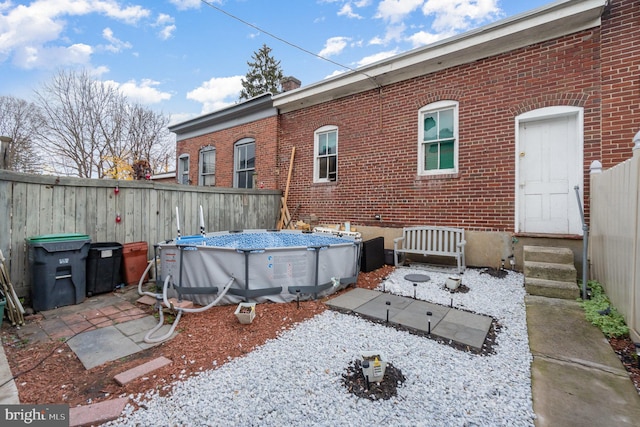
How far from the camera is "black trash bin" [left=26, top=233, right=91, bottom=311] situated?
12.4ft

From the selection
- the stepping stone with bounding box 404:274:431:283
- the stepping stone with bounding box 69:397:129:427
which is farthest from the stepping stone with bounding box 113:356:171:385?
the stepping stone with bounding box 404:274:431:283

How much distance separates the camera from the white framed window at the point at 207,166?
1084 centimetres

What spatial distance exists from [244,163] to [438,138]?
6.47m

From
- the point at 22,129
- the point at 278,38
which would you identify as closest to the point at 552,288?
the point at 278,38

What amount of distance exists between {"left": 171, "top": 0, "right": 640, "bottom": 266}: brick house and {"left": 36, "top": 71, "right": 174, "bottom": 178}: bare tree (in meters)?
15.3

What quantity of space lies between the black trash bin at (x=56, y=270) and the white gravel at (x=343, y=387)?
2.64 meters

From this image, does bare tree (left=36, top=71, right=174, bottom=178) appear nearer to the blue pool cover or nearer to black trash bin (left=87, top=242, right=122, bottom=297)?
the blue pool cover

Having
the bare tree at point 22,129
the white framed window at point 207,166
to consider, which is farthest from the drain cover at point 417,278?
the bare tree at point 22,129

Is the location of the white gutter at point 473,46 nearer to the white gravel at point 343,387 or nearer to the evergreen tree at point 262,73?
the white gravel at point 343,387

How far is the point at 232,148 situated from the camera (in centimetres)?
1010

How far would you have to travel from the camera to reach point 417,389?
206cm

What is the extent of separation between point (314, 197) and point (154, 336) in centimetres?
561

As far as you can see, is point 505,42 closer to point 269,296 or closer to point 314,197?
point 314,197

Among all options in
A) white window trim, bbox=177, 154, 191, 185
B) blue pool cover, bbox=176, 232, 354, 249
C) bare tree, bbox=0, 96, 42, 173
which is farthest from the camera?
bare tree, bbox=0, 96, 42, 173
